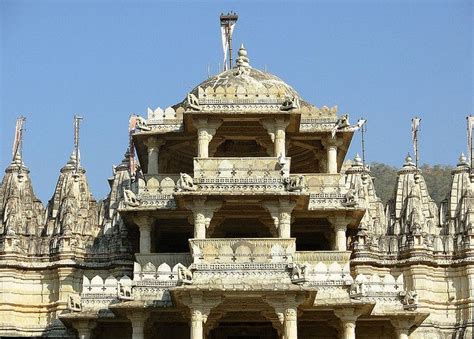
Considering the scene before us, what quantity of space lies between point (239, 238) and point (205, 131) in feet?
14.4

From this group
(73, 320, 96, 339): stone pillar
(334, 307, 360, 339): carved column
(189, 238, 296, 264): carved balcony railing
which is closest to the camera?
(189, 238, 296, 264): carved balcony railing

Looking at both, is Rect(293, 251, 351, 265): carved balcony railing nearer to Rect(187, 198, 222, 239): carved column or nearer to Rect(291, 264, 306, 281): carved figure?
Rect(187, 198, 222, 239): carved column

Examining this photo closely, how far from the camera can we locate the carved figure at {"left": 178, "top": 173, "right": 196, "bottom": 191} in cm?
4184

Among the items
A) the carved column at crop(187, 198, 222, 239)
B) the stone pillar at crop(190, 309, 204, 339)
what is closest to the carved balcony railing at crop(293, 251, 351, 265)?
the carved column at crop(187, 198, 222, 239)

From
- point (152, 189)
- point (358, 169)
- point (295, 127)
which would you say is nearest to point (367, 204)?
point (358, 169)

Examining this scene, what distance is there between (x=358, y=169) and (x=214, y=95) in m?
11.6

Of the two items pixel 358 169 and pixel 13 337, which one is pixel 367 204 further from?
pixel 13 337

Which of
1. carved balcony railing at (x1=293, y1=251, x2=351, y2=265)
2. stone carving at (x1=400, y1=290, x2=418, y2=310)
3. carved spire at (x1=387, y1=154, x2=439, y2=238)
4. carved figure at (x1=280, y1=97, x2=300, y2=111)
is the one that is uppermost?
carved figure at (x1=280, y1=97, x2=300, y2=111)

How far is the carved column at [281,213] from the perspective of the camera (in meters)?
41.9

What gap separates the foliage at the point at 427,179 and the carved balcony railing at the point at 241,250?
50.0m

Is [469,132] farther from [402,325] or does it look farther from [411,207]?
[402,325]

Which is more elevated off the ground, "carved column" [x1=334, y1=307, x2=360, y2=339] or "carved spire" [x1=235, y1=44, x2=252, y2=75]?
"carved spire" [x1=235, y1=44, x2=252, y2=75]

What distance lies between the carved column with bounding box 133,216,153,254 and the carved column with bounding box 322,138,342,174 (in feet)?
22.1

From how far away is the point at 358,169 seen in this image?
53594mm
